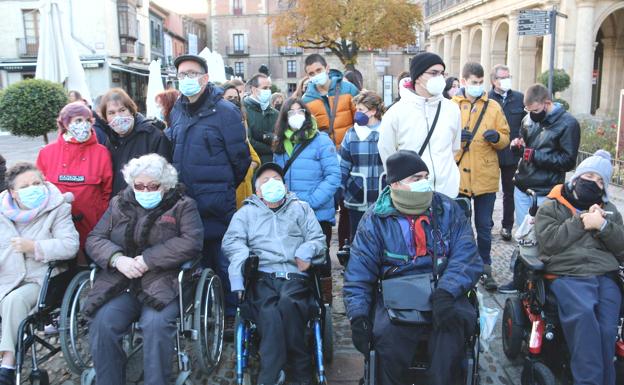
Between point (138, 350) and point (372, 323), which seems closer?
point (372, 323)

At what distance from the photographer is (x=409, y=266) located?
3318 mm

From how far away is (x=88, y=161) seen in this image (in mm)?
4344

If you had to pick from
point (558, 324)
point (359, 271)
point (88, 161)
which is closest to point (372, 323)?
point (359, 271)

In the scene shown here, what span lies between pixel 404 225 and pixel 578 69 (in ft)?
63.4

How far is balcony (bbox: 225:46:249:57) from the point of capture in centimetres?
5712

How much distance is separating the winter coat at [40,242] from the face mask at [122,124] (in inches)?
28.4

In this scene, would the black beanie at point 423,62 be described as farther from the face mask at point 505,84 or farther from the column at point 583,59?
the column at point 583,59

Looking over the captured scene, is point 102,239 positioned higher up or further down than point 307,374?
higher up

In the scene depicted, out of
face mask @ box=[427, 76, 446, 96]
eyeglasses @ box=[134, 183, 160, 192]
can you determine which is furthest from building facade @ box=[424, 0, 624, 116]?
eyeglasses @ box=[134, 183, 160, 192]

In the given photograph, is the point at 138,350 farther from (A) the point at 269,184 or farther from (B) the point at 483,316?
(B) the point at 483,316

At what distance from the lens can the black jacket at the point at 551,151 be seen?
5027mm

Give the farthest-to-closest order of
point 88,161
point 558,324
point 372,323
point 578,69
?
1. point 578,69
2. point 88,161
3. point 558,324
4. point 372,323

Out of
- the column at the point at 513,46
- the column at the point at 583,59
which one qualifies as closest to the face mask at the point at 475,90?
the column at the point at 583,59

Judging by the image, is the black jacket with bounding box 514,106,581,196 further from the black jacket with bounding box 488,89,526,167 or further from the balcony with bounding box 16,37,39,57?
the balcony with bounding box 16,37,39,57
